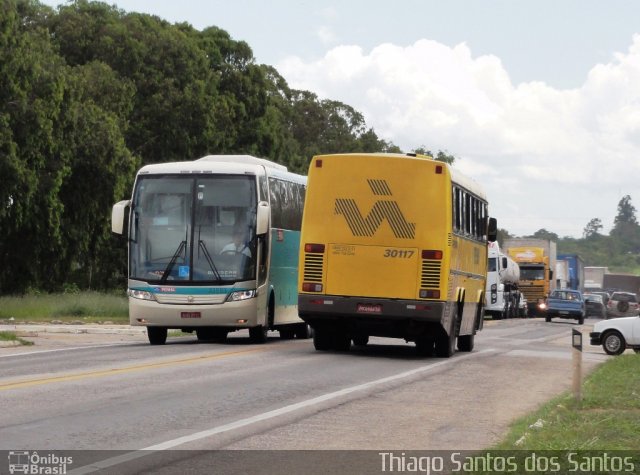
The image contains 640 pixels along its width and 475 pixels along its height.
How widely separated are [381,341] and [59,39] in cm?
3582

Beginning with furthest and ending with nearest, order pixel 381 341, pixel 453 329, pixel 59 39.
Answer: pixel 59 39, pixel 381 341, pixel 453 329

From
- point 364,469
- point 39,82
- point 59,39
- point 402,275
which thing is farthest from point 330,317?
point 59,39

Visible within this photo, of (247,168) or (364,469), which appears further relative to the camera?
(247,168)

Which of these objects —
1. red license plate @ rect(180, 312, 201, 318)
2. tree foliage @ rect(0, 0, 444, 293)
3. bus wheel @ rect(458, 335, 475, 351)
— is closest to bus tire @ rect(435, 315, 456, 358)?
bus wheel @ rect(458, 335, 475, 351)

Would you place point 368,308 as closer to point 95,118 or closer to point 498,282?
point 95,118

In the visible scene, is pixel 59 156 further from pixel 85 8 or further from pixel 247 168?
pixel 247 168

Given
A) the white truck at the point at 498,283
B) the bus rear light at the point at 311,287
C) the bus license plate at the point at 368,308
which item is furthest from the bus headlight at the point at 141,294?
the white truck at the point at 498,283

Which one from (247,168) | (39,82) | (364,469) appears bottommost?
(364,469)

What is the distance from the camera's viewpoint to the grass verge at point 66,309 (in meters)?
42.3

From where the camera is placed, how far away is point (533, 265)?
3236 inches

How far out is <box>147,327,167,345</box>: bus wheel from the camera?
28891 mm

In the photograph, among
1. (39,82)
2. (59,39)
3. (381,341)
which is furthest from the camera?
(59,39)

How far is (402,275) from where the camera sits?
80.9 feet

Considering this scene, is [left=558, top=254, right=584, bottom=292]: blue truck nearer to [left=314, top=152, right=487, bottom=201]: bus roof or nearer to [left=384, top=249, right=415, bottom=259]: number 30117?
[left=314, top=152, right=487, bottom=201]: bus roof
